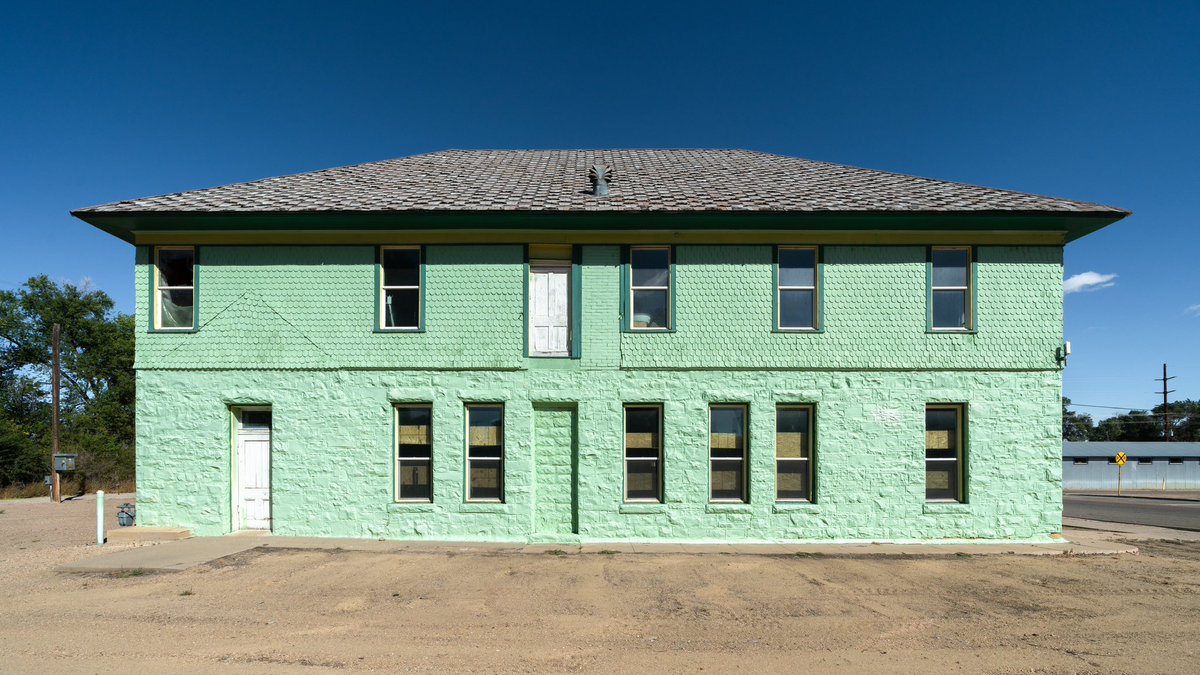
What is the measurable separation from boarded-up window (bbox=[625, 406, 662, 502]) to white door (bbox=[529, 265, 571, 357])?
192 centimetres

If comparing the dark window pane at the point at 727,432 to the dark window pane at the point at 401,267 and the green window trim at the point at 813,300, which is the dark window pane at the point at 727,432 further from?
the dark window pane at the point at 401,267

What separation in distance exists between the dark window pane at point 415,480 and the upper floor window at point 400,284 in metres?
2.72

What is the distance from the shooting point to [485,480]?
11227mm

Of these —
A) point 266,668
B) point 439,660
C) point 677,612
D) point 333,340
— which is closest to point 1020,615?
point 677,612

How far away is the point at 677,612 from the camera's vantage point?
7.22 metres

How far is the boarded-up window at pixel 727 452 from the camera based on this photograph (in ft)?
36.7

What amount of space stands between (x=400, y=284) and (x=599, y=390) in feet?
14.7

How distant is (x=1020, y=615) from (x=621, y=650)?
5.19m

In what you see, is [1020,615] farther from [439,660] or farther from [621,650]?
[439,660]

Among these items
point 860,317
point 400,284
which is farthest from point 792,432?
point 400,284

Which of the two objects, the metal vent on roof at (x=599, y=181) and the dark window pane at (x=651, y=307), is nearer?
the dark window pane at (x=651, y=307)

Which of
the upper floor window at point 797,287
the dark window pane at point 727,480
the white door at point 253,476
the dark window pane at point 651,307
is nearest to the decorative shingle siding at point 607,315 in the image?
the upper floor window at point 797,287

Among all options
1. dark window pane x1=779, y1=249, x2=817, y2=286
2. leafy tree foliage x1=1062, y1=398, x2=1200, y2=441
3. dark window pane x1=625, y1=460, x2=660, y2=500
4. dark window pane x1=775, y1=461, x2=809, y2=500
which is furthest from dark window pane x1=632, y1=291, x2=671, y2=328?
leafy tree foliage x1=1062, y1=398, x2=1200, y2=441

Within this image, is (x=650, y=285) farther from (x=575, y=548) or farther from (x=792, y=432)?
(x=575, y=548)
